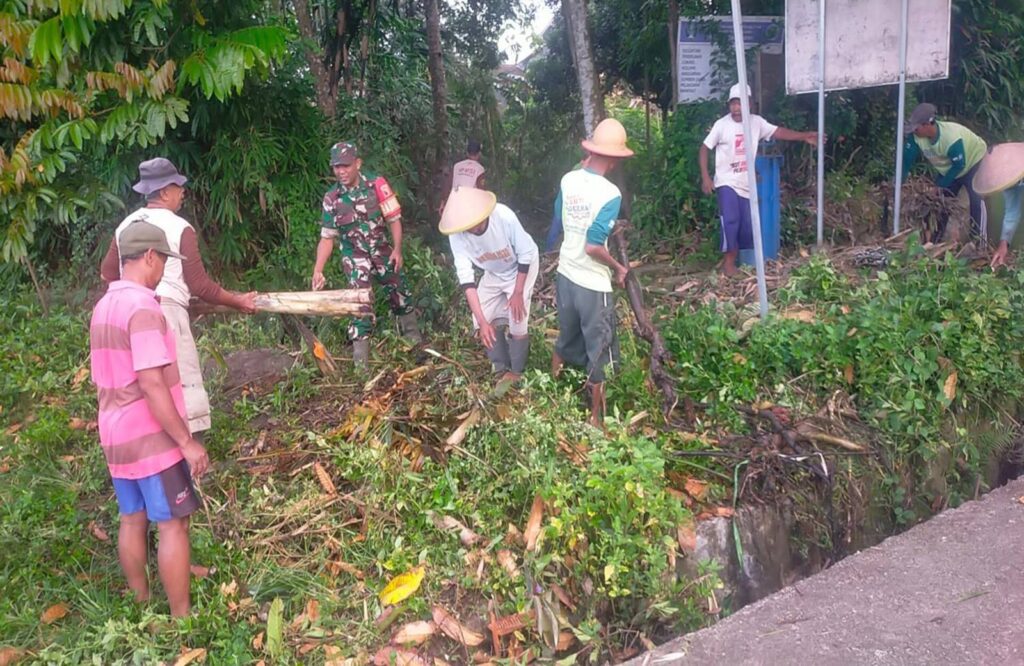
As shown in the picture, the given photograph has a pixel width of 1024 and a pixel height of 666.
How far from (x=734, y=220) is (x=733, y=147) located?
1.99 feet

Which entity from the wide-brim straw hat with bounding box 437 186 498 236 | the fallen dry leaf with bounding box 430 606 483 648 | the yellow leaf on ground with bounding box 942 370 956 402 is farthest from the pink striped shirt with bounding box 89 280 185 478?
the yellow leaf on ground with bounding box 942 370 956 402

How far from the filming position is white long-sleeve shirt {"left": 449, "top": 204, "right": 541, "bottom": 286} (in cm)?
507

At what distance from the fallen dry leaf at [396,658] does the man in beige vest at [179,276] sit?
1.60 m

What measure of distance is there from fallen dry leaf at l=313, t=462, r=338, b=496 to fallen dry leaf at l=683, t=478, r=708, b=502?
182 centimetres

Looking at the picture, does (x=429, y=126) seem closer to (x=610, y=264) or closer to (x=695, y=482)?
(x=610, y=264)

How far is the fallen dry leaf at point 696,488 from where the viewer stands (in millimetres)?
4426

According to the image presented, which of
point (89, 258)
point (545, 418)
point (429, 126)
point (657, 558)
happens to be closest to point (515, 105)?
point (429, 126)

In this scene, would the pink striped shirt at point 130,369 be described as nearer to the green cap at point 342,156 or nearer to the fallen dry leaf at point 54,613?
the fallen dry leaf at point 54,613

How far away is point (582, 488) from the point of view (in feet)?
13.1

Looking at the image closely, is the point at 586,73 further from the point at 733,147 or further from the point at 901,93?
the point at 901,93

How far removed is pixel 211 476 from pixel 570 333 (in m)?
2.22

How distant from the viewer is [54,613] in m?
3.82

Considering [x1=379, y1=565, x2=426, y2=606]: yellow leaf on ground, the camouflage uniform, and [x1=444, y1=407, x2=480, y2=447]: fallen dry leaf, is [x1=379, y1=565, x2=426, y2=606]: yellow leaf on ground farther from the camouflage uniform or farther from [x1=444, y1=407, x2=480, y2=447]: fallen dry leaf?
the camouflage uniform

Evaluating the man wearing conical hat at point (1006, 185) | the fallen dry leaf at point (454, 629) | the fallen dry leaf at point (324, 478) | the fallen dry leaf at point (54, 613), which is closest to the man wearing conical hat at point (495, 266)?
the fallen dry leaf at point (324, 478)
